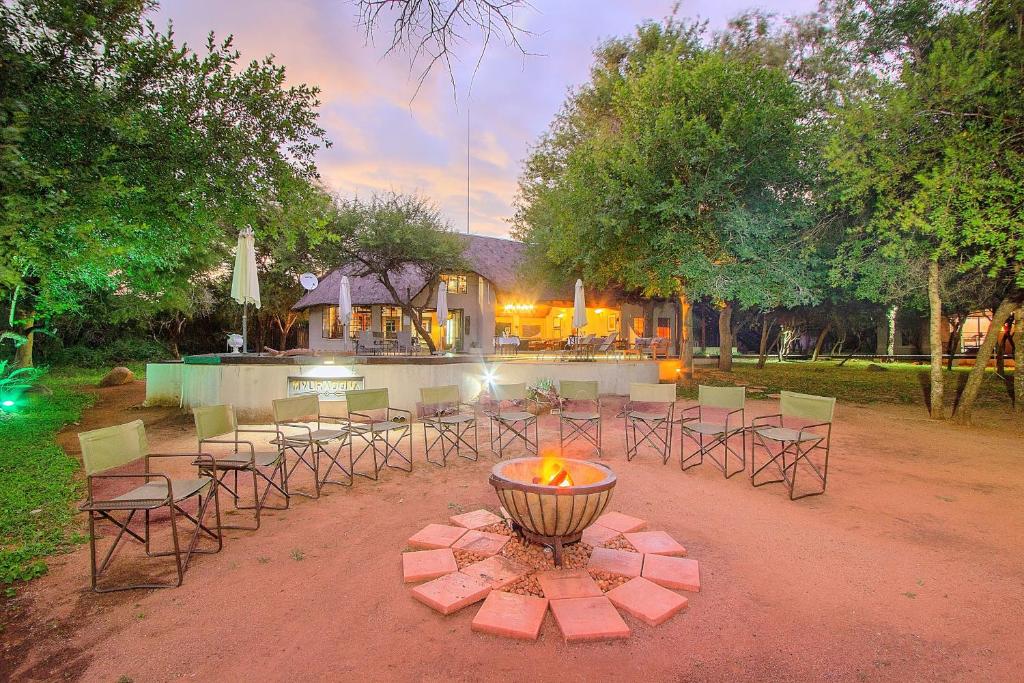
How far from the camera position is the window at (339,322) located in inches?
874

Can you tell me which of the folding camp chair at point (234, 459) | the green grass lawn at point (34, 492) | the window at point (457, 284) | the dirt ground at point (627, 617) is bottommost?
the green grass lawn at point (34, 492)

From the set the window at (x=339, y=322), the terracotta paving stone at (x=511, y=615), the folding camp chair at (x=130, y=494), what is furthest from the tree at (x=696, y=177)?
the window at (x=339, y=322)

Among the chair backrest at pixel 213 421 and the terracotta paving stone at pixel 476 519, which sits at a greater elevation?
the chair backrest at pixel 213 421

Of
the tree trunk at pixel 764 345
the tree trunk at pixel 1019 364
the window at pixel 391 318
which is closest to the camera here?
the tree trunk at pixel 1019 364

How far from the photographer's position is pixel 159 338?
82.5ft

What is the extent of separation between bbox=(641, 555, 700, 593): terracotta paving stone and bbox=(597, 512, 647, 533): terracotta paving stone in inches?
19.8

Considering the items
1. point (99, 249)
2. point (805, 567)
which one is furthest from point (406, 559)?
point (99, 249)

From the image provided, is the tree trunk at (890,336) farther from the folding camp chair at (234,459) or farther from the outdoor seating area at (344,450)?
the folding camp chair at (234,459)

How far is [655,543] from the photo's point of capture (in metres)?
3.76

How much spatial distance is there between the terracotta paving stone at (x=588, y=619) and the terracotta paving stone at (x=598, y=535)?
75cm

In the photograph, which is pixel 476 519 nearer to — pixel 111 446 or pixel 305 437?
pixel 305 437

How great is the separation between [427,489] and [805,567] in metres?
3.54

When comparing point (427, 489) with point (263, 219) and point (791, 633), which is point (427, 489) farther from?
point (263, 219)

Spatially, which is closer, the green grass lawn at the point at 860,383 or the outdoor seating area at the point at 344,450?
the outdoor seating area at the point at 344,450
